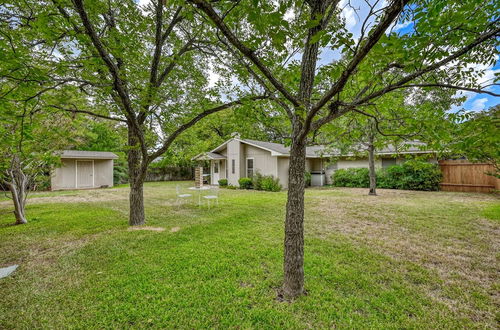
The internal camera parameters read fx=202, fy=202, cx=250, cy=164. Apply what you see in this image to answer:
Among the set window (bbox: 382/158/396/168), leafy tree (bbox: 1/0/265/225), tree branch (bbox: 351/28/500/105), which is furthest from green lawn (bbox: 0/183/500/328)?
window (bbox: 382/158/396/168)

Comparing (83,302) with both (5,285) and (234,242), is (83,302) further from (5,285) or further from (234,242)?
(234,242)

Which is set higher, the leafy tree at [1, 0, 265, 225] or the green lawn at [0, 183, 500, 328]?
the leafy tree at [1, 0, 265, 225]

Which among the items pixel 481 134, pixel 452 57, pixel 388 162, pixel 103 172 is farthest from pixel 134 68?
pixel 103 172

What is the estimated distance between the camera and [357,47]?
1.67m

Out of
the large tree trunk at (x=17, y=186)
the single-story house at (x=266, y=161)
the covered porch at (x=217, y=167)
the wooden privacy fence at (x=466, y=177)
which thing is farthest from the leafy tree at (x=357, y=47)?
the covered porch at (x=217, y=167)

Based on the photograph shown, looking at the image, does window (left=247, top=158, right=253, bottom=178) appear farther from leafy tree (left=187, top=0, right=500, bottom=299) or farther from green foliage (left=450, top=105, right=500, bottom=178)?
green foliage (left=450, top=105, right=500, bottom=178)

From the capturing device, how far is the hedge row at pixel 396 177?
1266 centimetres

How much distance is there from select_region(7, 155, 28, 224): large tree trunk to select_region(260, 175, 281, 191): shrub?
37.8 feet

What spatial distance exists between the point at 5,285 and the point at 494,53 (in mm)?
7305

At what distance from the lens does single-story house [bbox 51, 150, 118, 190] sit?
1573 cm

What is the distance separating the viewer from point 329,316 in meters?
2.36

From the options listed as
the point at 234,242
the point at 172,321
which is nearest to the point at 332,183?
the point at 234,242

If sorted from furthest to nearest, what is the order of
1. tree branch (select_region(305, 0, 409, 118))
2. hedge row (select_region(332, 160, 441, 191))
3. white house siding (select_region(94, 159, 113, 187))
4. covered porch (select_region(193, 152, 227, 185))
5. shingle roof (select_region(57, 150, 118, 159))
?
covered porch (select_region(193, 152, 227, 185)) < white house siding (select_region(94, 159, 113, 187)) < shingle roof (select_region(57, 150, 118, 159)) < hedge row (select_region(332, 160, 441, 191)) < tree branch (select_region(305, 0, 409, 118))

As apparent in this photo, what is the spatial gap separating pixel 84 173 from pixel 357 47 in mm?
21615
